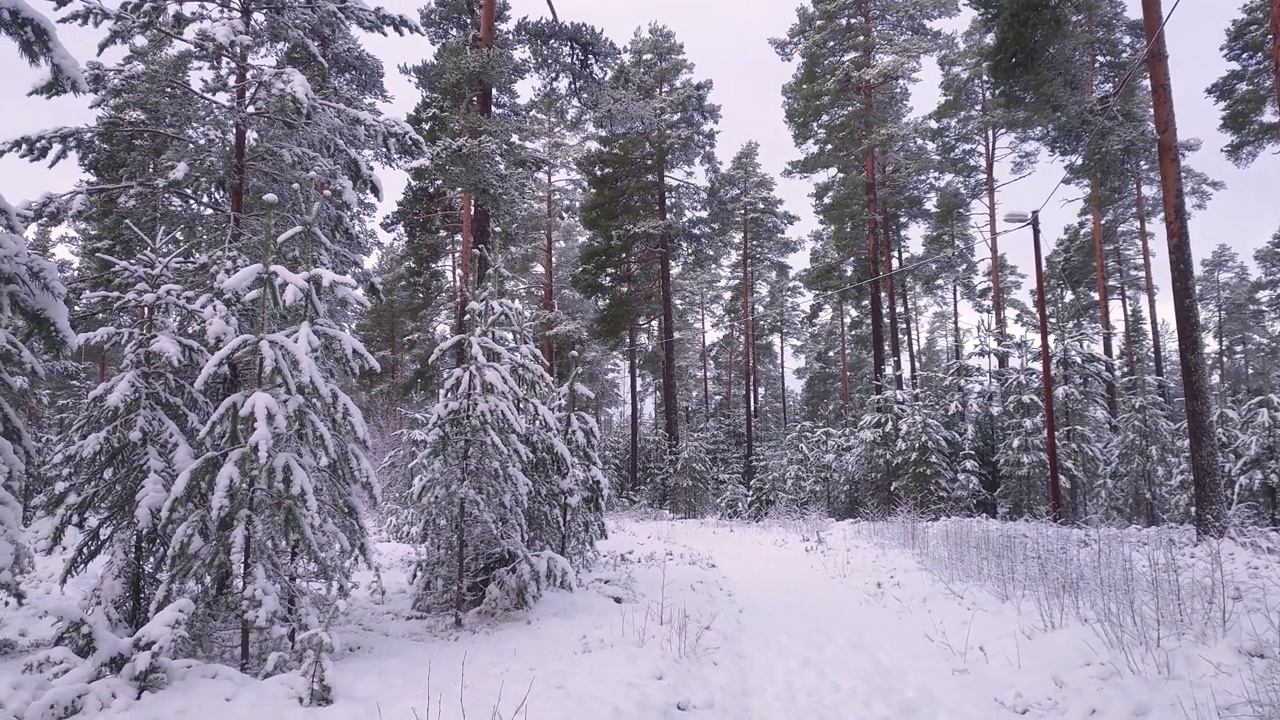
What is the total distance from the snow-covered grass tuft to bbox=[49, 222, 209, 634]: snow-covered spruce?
7497 millimetres

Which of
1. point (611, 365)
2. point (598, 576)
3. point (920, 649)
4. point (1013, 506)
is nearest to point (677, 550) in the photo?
point (598, 576)

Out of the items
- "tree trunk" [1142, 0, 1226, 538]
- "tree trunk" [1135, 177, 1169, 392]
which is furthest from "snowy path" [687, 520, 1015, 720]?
"tree trunk" [1135, 177, 1169, 392]

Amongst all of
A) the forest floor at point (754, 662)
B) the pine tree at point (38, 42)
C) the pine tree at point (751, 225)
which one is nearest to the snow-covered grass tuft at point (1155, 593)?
the forest floor at point (754, 662)

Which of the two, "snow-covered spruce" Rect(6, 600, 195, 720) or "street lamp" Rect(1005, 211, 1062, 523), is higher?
"street lamp" Rect(1005, 211, 1062, 523)

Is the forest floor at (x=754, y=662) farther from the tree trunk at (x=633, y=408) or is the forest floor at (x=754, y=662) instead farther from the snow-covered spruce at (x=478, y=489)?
the tree trunk at (x=633, y=408)

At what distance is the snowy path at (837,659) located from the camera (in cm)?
498

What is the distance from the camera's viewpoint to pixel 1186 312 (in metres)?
8.88

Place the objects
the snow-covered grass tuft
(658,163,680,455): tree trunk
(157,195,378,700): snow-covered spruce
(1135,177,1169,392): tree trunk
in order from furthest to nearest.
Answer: (1135,177,1169,392): tree trunk → (658,163,680,455): tree trunk → (157,195,378,700): snow-covered spruce → the snow-covered grass tuft

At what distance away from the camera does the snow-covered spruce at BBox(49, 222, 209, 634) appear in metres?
4.94

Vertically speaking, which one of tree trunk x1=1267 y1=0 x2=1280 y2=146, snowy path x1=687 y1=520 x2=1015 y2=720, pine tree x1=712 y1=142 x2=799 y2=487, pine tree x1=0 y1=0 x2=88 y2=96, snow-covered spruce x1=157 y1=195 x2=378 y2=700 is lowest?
snowy path x1=687 y1=520 x2=1015 y2=720

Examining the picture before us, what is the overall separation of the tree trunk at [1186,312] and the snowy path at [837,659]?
4.92 m

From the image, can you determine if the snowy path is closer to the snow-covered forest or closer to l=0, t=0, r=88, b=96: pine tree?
the snow-covered forest

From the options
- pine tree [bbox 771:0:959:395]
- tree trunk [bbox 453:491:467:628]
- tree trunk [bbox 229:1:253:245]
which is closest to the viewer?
tree trunk [bbox 453:491:467:628]

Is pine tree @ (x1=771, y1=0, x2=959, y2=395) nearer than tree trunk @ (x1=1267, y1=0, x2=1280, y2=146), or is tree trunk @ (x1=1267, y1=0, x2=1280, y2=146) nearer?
tree trunk @ (x1=1267, y1=0, x2=1280, y2=146)
